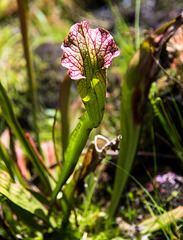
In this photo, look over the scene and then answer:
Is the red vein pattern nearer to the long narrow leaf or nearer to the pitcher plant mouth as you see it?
the pitcher plant mouth

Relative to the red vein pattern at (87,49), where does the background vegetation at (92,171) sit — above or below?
below

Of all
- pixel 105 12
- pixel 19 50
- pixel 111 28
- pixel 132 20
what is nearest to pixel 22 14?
pixel 19 50

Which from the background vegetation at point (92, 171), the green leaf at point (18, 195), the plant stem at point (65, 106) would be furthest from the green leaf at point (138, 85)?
the green leaf at point (18, 195)

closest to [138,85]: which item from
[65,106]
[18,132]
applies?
[65,106]

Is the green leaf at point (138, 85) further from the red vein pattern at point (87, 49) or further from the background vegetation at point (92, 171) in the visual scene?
the red vein pattern at point (87, 49)

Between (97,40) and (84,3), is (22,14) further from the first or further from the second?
(84,3)

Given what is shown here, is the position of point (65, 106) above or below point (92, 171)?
above

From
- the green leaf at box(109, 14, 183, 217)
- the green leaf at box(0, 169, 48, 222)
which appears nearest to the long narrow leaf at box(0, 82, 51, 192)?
the green leaf at box(0, 169, 48, 222)

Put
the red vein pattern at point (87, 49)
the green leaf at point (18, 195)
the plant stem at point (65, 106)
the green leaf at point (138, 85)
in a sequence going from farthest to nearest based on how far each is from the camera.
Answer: the plant stem at point (65, 106) → the green leaf at point (138, 85) → the green leaf at point (18, 195) → the red vein pattern at point (87, 49)

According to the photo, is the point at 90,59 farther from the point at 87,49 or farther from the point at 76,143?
the point at 76,143

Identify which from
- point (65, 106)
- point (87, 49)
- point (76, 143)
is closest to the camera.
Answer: point (87, 49)

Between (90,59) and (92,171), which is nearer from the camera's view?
(90,59)
